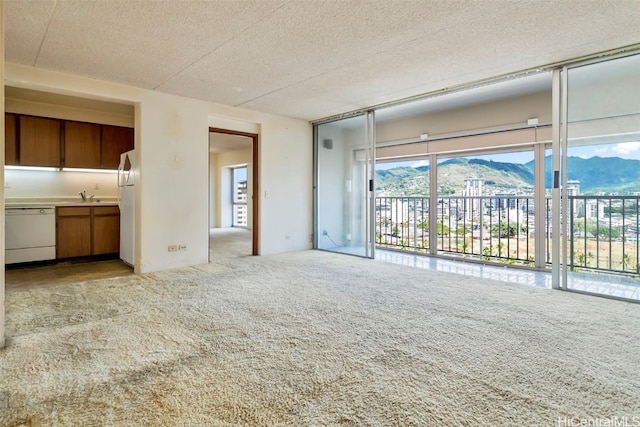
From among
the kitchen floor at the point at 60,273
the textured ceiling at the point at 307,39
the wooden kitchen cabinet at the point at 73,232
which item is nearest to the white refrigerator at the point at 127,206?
the kitchen floor at the point at 60,273

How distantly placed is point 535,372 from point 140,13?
11.4 feet

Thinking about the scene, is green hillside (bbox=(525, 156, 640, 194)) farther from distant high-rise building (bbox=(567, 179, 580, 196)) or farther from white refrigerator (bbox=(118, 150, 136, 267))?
white refrigerator (bbox=(118, 150, 136, 267))

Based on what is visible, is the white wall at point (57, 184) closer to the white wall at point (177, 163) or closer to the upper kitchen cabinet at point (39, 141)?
the upper kitchen cabinet at point (39, 141)

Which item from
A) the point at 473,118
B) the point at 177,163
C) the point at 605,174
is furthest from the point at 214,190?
the point at 605,174

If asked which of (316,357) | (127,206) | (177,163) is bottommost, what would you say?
(316,357)

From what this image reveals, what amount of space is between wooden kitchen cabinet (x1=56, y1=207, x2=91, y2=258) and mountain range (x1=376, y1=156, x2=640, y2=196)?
4952 millimetres

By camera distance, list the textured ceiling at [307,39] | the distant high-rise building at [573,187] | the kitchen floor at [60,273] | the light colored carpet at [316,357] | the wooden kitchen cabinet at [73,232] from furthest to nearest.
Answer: the wooden kitchen cabinet at [73,232], the kitchen floor at [60,273], the distant high-rise building at [573,187], the textured ceiling at [307,39], the light colored carpet at [316,357]

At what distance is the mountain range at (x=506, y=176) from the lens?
322 cm

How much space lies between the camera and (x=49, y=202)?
5207 mm

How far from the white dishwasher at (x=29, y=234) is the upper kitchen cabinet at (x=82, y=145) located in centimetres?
87

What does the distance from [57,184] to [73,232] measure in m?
1.01

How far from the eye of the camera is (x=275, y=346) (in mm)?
2115

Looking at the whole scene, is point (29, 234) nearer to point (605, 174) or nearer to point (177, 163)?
point (177, 163)

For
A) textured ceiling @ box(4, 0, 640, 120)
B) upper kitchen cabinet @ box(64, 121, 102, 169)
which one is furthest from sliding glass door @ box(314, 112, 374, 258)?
upper kitchen cabinet @ box(64, 121, 102, 169)
